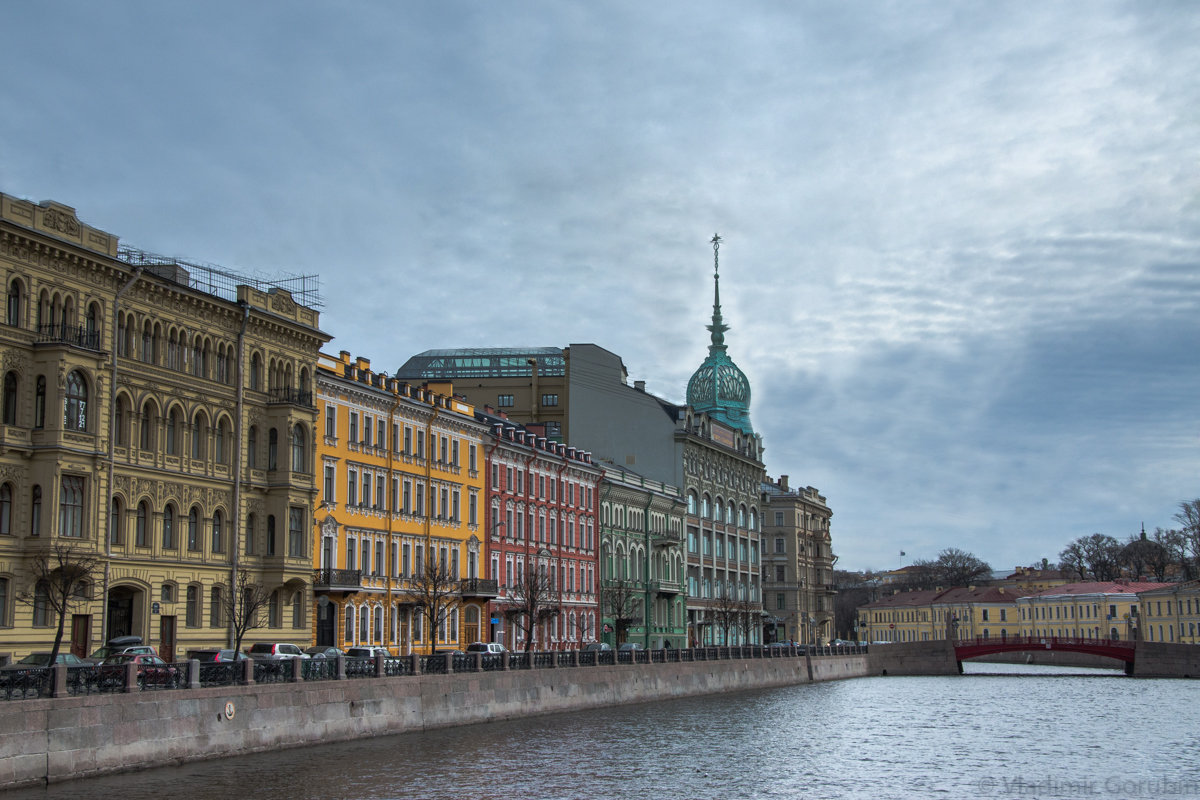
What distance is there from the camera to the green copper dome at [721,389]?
382 ft

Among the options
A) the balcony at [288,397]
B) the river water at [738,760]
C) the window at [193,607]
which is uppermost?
the balcony at [288,397]

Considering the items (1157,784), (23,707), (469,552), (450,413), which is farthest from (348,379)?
(1157,784)

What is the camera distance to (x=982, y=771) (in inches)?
1399

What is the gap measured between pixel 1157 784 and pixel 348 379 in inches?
1289

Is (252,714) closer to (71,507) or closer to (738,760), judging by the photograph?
(71,507)

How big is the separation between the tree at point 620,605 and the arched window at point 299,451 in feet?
101

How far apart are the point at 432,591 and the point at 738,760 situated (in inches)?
945

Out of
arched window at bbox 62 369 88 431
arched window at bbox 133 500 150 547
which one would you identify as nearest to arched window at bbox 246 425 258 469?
arched window at bbox 133 500 150 547

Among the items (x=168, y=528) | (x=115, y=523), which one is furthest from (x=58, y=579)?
(x=168, y=528)

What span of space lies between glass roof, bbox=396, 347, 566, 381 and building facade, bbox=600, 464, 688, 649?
12.6 meters

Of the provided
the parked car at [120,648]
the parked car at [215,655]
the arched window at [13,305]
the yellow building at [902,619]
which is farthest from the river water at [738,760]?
the yellow building at [902,619]

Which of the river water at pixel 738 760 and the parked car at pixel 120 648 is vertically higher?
the parked car at pixel 120 648

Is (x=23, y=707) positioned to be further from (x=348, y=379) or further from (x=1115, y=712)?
(x=1115, y=712)

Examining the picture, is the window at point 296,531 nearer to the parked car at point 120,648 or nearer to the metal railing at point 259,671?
the metal railing at point 259,671
